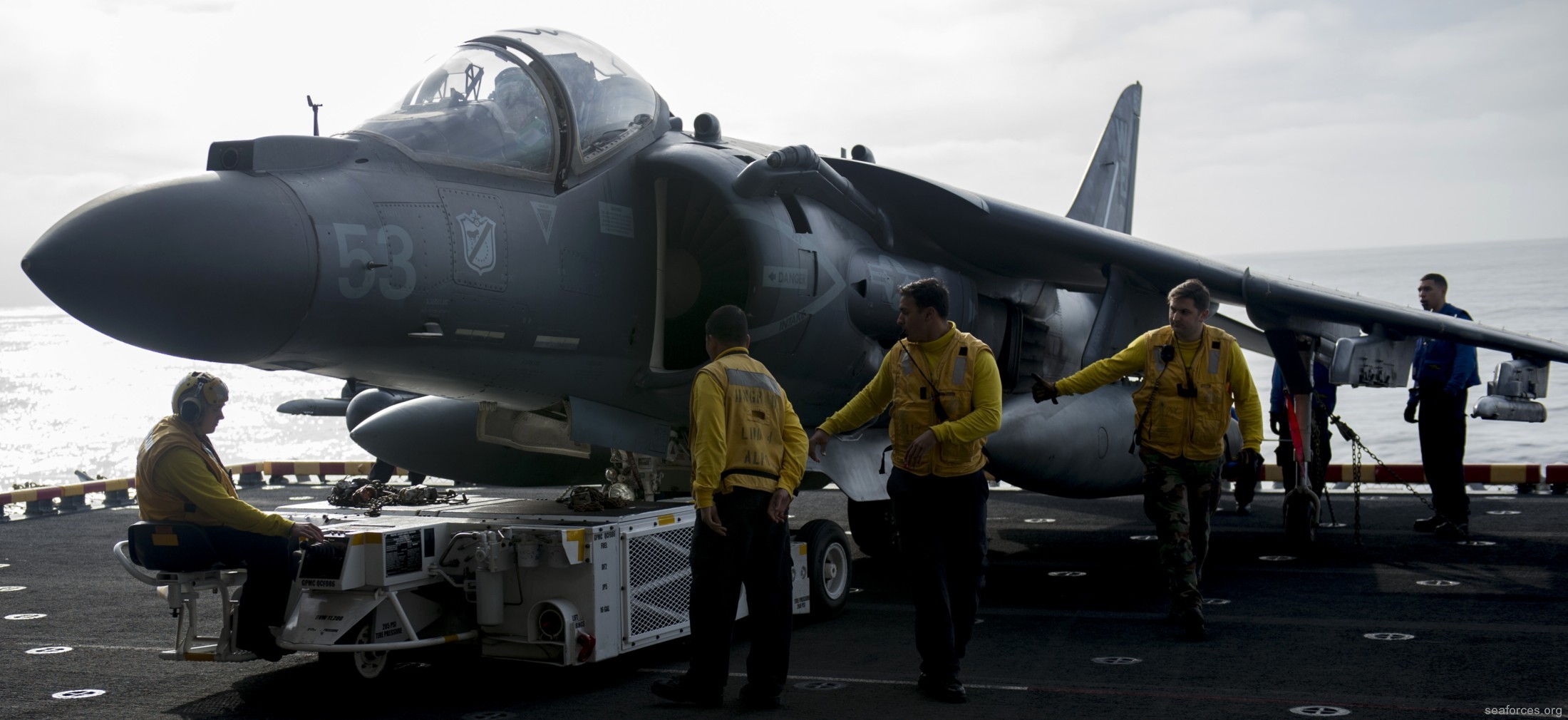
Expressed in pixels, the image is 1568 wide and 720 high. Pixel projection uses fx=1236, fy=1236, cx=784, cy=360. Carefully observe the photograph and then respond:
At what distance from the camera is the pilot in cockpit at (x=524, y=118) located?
5.98 metres

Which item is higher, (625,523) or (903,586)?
(625,523)

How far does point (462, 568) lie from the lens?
17.6 ft

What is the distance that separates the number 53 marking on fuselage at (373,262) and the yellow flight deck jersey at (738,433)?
4.67ft

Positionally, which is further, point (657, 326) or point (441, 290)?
point (657, 326)

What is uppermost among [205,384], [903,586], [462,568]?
[205,384]

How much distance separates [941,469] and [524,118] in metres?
2.72

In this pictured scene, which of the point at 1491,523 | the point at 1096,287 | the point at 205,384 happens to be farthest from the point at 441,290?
the point at 1491,523

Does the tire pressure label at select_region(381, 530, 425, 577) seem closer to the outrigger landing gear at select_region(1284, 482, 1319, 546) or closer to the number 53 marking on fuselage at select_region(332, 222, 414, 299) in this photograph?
the number 53 marking on fuselage at select_region(332, 222, 414, 299)

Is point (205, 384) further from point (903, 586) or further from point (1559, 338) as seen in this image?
point (1559, 338)

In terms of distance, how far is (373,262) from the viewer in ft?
16.8

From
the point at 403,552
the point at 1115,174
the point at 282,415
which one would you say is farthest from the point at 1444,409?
the point at 282,415

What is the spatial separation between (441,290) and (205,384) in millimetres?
1062

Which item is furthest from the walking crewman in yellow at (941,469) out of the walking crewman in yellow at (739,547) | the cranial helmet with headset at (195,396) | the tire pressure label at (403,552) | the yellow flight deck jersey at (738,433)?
the cranial helmet with headset at (195,396)

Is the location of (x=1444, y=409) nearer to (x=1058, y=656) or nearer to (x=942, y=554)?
(x=1058, y=656)
